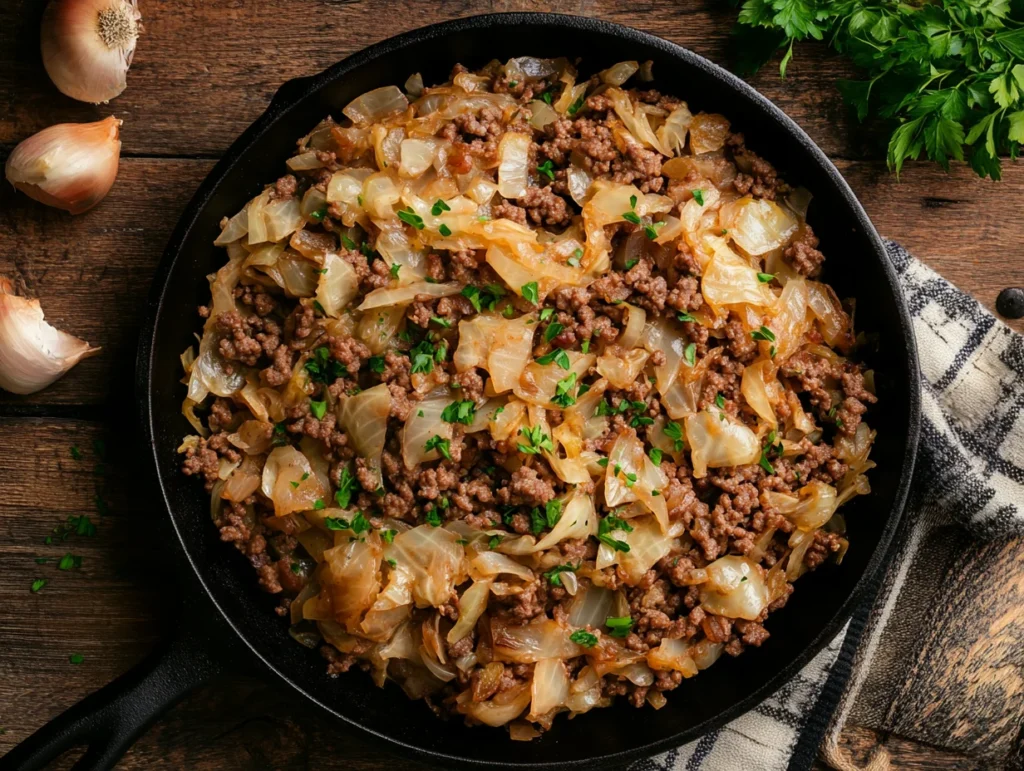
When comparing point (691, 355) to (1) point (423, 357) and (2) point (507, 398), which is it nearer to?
(2) point (507, 398)

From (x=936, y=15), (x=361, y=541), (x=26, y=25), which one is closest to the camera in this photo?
(x=361, y=541)

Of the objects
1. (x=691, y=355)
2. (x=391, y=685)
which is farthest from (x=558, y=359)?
(x=391, y=685)

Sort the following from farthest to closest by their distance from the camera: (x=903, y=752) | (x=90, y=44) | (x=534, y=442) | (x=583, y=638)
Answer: (x=903, y=752) < (x=90, y=44) < (x=583, y=638) < (x=534, y=442)

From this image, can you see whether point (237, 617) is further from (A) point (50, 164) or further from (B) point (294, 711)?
(A) point (50, 164)

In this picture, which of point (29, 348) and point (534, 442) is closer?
point (534, 442)

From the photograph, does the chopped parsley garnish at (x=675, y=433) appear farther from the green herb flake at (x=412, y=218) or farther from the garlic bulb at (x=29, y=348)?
the garlic bulb at (x=29, y=348)

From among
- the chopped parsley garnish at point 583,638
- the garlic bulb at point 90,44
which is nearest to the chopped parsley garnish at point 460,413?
the chopped parsley garnish at point 583,638

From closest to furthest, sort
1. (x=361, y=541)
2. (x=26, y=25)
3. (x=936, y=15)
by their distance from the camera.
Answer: (x=361, y=541) → (x=936, y=15) → (x=26, y=25)

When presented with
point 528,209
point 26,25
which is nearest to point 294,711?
point 528,209
